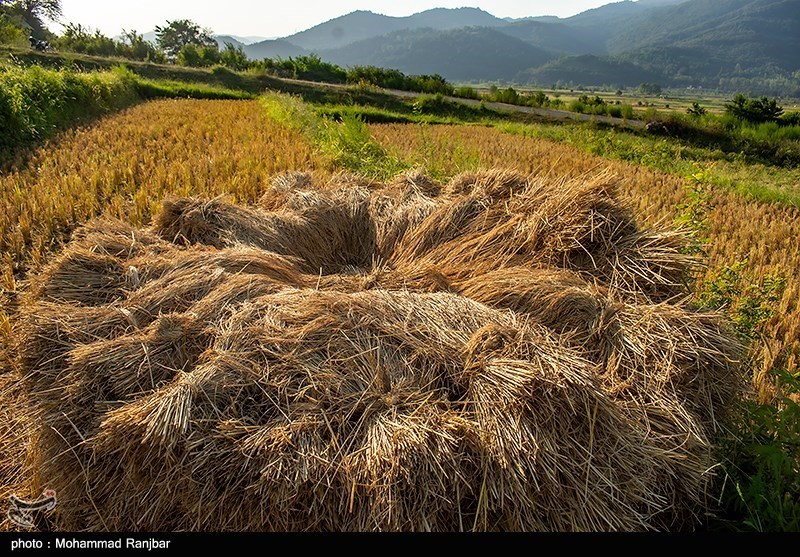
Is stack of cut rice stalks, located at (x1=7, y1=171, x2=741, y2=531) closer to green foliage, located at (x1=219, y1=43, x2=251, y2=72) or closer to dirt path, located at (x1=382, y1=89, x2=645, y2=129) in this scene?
dirt path, located at (x1=382, y1=89, x2=645, y2=129)

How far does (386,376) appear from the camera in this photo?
1951 mm

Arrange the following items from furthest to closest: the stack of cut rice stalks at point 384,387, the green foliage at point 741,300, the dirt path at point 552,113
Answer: the dirt path at point 552,113 < the green foliage at point 741,300 < the stack of cut rice stalks at point 384,387

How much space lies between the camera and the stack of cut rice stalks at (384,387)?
162cm

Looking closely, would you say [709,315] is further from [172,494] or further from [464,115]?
[464,115]

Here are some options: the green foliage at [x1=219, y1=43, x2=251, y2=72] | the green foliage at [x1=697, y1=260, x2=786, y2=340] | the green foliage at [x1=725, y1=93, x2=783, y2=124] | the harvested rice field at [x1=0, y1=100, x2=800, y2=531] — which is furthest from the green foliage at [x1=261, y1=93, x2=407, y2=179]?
the green foliage at [x1=219, y1=43, x2=251, y2=72]

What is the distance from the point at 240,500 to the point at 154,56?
1891 inches

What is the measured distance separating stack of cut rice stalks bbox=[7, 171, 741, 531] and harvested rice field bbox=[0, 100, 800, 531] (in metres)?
0.01

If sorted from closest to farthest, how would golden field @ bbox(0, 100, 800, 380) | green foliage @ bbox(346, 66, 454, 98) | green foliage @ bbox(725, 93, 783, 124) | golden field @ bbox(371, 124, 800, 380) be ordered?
golden field @ bbox(371, 124, 800, 380) < golden field @ bbox(0, 100, 800, 380) < green foliage @ bbox(725, 93, 783, 124) < green foliage @ bbox(346, 66, 454, 98)

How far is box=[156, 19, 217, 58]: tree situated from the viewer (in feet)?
211

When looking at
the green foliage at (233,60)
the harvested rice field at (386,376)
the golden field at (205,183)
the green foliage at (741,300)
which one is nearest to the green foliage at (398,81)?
the green foliage at (233,60)

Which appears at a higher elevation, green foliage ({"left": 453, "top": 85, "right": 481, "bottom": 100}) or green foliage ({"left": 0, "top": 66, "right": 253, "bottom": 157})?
green foliage ({"left": 0, "top": 66, "right": 253, "bottom": 157})

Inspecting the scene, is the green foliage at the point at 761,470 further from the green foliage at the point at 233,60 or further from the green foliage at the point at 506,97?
the green foliage at the point at 233,60

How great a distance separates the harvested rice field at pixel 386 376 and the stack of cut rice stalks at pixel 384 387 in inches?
0.4

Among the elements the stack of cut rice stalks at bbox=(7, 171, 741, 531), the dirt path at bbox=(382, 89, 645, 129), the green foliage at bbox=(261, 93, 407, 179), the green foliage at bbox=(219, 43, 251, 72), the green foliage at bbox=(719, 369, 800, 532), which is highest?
the green foliage at bbox=(219, 43, 251, 72)
